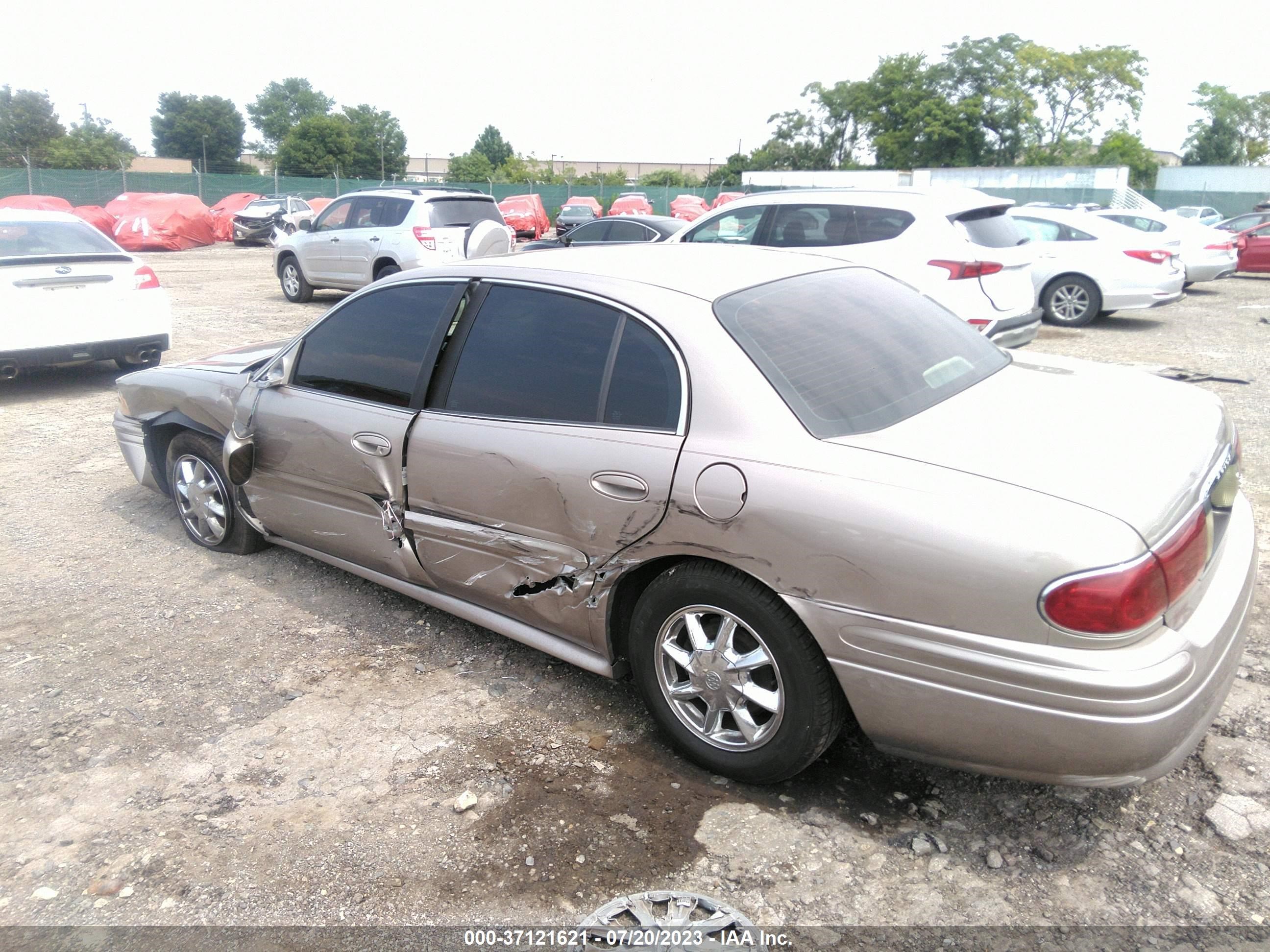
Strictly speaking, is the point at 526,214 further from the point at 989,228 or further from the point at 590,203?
the point at 989,228

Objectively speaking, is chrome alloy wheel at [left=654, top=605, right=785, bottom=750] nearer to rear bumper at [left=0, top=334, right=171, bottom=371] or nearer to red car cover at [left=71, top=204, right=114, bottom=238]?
rear bumper at [left=0, top=334, right=171, bottom=371]

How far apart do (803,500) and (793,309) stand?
0.92 metres

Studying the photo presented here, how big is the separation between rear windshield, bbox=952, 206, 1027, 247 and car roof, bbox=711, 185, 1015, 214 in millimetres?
62

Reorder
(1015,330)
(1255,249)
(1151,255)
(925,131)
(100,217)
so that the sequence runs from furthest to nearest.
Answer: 1. (925,131)
2. (100,217)
3. (1255,249)
4. (1151,255)
5. (1015,330)

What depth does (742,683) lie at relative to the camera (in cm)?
282

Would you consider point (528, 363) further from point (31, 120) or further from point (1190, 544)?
point (31, 120)

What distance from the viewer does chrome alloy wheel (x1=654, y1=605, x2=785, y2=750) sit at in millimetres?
2789

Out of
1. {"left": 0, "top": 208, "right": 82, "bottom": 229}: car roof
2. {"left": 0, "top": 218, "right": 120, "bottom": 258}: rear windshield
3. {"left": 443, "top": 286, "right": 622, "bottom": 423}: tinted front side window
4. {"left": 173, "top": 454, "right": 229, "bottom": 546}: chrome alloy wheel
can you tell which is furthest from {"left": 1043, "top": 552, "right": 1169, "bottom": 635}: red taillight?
{"left": 0, "top": 208, "right": 82, "bottom": 229}: car roof

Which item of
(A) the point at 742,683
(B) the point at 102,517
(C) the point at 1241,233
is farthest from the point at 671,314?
(C) the point at 1241,233

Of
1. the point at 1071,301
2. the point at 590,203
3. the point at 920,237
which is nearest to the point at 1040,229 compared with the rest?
the point at 1071,301

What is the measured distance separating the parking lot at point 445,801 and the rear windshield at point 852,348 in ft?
3.97

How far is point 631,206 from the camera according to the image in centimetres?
3872

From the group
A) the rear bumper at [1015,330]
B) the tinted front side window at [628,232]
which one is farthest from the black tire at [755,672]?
the tinted front side window at [628,232]

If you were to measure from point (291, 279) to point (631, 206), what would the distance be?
25.5 meters
